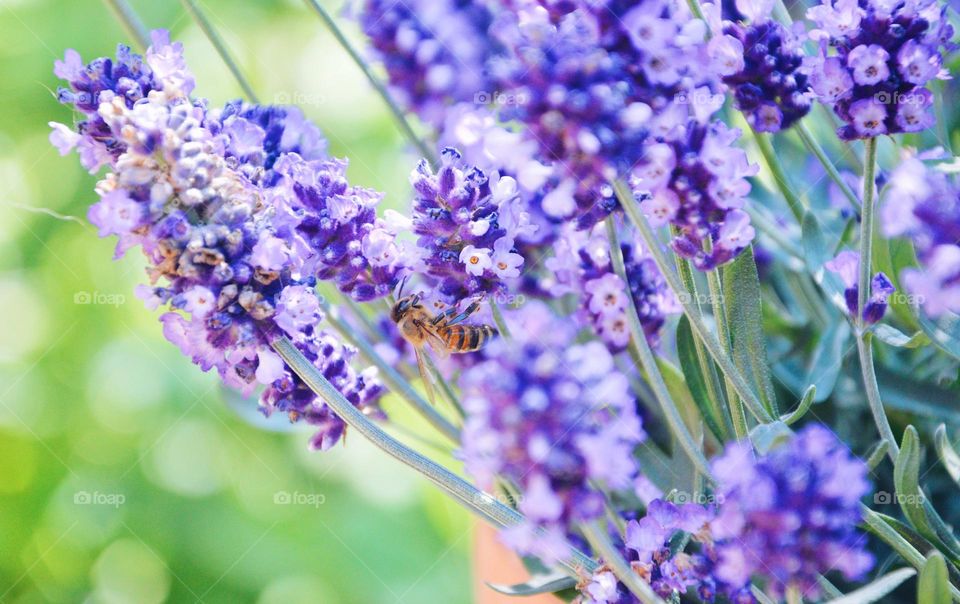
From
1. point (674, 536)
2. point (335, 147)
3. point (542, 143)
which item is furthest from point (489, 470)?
point (335, 147)

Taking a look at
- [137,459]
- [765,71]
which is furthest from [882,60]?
[137,459]

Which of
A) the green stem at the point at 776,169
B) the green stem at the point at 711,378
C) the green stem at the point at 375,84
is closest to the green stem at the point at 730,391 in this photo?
the green stem at the point at 711,378

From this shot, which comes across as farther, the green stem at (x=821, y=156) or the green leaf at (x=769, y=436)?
the green stem at (x=821, y=156)

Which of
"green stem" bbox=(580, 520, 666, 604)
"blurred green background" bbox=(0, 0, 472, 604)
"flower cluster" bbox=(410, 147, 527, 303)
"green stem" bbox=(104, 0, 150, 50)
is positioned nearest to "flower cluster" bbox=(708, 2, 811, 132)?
"flower cluster" bbox=(410, 147, 527, 303)

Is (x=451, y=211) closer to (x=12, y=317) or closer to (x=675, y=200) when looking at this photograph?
(x=675, y=200)

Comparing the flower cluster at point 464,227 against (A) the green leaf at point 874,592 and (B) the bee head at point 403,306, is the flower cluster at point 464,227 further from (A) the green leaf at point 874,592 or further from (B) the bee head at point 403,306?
(A) the green leaf at point 874,592

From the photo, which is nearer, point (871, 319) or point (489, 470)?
point (489, 470)

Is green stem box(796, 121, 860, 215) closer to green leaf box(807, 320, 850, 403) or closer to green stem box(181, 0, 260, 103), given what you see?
green leaf box(807, 320, 850, 403)
